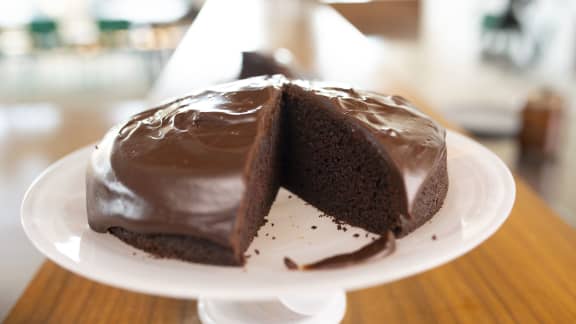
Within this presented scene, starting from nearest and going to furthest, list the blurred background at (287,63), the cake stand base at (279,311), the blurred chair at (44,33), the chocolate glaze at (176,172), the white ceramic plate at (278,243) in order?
1. the white ceramic plate at (278,243)
2. the chocolate glaze at (176,172)
3. the cake stand base at (279,311)
4. the blurred background at (287,63)
5. the blurred chair at (44,33)

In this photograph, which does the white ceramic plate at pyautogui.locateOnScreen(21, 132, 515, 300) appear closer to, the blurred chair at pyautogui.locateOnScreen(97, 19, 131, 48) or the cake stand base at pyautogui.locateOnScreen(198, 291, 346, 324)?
the cake stand base at pyautogui.locateOnScreen(198, 291, 346, 324)

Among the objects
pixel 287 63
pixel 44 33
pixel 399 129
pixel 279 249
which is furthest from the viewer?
pixel 44 33

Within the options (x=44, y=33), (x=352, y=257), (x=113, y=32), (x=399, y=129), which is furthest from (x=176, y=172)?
(x=44, y=33)

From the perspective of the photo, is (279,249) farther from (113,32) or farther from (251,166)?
(113,32)

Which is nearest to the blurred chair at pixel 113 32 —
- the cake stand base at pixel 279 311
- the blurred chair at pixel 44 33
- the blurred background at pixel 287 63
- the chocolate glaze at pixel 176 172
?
the blurred background at pixel 287 63

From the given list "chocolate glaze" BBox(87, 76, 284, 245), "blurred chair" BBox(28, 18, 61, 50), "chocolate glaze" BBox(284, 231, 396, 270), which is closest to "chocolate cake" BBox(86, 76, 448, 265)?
"chocolate glaze" BBox(87, 76, 284, 245)

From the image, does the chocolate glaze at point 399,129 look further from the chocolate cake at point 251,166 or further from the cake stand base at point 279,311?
the cake stand base at point 279,311
